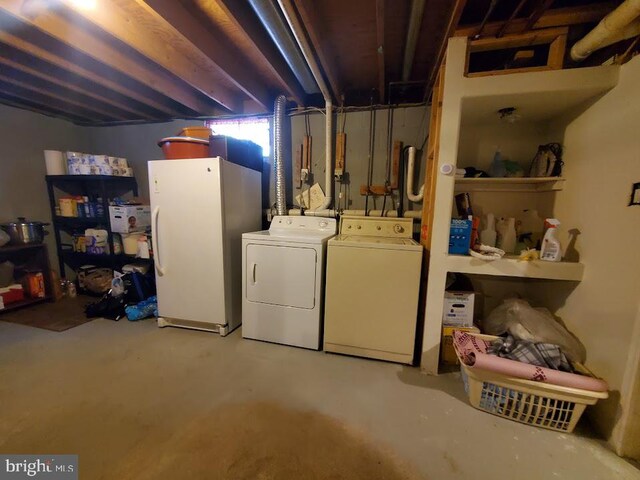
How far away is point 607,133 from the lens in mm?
1441

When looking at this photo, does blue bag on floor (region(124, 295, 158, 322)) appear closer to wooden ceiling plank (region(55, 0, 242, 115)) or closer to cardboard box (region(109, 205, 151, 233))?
cardboard box (region(109, 205, 151, 233))

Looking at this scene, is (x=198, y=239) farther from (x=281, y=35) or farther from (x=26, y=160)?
(x=26, y=160)

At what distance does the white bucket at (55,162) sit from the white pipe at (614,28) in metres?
4.91

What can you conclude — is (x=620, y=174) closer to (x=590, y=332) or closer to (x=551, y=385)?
(x=590, y=332)

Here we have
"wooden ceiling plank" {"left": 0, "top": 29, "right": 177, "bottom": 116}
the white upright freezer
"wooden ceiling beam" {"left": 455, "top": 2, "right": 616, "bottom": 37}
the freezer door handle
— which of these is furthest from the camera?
the freezer door handle

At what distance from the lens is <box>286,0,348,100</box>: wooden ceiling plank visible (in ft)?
4.55

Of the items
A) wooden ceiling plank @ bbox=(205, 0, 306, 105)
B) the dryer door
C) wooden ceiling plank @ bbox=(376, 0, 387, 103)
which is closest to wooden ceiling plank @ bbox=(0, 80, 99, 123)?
wooden ceiling plank @ bbox=(205, 0, 306, 105)

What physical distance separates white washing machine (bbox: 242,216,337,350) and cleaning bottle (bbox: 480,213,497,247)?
1.29 m

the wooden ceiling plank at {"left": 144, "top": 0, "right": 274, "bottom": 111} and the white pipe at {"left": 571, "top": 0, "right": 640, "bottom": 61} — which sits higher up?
the wooden ceiling plank at {"left": 144, "top": 0, "right": 274, "bottom": 111}

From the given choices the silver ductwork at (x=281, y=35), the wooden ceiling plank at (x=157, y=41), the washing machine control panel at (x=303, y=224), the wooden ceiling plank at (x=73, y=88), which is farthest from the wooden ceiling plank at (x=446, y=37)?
the wooden ceiling plank at (x=73, y=88)

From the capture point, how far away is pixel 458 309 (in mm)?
1936

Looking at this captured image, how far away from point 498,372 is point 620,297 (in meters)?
0.72

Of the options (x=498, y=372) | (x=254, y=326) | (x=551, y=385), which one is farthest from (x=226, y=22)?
(x=551, y=385)

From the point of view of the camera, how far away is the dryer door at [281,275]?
2064 mm
